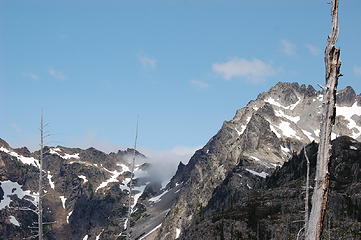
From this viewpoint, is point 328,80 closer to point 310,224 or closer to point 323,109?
point 323,109

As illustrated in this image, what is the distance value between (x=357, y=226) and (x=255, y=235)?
37.9 meters

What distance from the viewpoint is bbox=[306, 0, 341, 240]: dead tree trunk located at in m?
12.5

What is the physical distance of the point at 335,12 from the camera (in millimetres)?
12828

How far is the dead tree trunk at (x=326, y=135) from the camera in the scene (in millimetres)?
12477

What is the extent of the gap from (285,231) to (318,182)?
184 m

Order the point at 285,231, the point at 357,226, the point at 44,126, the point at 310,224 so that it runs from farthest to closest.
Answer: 1. the point at 285,231
2. the point at 357,226
3. the point at 44,126
4. the point at 310,224

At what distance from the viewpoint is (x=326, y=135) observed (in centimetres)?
1260

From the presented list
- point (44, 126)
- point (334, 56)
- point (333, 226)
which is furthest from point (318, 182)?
point (333, 226)

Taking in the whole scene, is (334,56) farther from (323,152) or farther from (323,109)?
(323,152)

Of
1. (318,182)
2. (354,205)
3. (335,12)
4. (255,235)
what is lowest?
(318,182)

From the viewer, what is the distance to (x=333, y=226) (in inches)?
6973

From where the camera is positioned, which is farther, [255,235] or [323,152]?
[255,235]

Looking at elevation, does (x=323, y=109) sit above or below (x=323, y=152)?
above

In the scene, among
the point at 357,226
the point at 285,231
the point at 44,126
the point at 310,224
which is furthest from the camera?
the point at 285,231
